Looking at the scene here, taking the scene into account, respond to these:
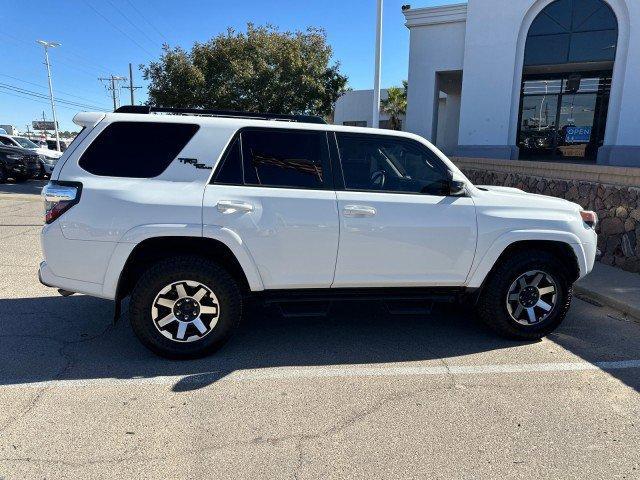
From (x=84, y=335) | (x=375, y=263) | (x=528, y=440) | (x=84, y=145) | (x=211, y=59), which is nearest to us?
(x=528, y=440)

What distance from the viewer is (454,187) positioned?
408cm

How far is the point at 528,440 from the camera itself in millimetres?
2924

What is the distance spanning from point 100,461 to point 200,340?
1.31 m

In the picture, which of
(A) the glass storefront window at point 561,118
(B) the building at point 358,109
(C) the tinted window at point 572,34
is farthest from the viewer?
(B) the building at point 358,109

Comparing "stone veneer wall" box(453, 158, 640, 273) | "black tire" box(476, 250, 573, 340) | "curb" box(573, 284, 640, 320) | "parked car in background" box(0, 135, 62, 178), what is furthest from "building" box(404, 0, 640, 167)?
"parked car in background" box(0, 135, 62, 178)

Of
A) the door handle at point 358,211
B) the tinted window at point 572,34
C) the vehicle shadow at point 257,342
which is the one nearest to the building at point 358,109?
the tinted window at point 572,34

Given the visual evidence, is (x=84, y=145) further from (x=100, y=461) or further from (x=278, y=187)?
(x=100, y=461)

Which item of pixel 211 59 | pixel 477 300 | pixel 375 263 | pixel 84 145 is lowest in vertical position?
pixel 477 300

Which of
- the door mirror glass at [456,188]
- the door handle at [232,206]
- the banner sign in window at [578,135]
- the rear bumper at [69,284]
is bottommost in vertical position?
the rear bumper at [69,284]

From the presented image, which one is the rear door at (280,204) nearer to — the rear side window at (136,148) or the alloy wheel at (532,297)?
the rear side window at (136,148)

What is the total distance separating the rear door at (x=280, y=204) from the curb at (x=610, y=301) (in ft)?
11.9

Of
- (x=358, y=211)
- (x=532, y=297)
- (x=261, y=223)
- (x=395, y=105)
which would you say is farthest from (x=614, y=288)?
(x=395, y=105)

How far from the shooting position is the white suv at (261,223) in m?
3.64

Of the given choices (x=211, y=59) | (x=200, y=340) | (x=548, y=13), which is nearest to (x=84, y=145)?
(x=200, y=340)
